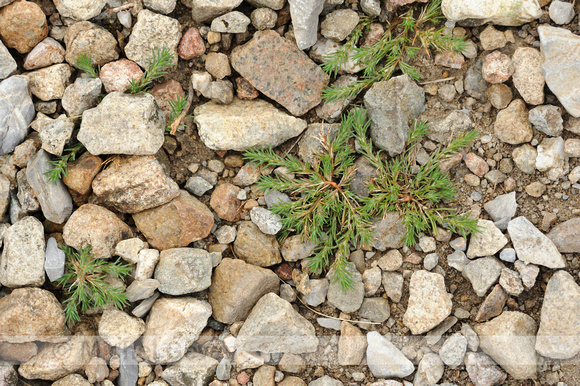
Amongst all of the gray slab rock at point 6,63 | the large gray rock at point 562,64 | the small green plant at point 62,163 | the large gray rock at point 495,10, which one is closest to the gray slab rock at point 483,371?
the large gray rock at point 562,64

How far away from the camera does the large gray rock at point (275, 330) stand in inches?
165

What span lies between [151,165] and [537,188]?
3.39 metres

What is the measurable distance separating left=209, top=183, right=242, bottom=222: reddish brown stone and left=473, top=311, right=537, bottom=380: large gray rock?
2436mm

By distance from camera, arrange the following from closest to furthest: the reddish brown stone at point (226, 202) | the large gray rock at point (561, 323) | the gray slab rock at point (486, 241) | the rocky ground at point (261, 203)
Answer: the large gray rock at point (561, 323) → the rocky ground at point (261, 203) → the gray slab rock at point (486, 241) → the reddish brown stone at point (226, 202)

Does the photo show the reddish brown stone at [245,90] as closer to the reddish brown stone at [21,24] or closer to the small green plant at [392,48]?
the small green plant at [392,48]

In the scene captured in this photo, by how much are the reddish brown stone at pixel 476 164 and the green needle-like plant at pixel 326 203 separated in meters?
1.01

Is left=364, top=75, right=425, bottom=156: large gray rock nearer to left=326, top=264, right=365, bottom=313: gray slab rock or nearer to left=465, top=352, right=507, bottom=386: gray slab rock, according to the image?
left=326, top=264, right=365, bottom=313: gray slab rock

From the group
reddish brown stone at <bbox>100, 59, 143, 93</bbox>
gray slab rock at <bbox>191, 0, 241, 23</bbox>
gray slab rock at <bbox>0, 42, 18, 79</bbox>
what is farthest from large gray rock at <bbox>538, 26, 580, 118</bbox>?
gray slab rock at <bbox>0, 42, 18, 79</bbox>

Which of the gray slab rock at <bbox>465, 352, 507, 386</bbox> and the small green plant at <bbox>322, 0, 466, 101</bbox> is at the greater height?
the small green plant at <bbox>322, 0, 466, 101</bbox>

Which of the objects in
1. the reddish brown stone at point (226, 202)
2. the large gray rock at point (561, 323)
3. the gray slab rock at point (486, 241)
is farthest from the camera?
the reddish brown stone at point (226, 202)

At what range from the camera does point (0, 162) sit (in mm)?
4289

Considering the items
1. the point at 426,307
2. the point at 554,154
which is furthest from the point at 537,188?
the point at 426,307

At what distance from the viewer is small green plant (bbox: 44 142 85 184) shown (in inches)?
160

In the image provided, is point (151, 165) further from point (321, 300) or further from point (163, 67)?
point (321, 300)
